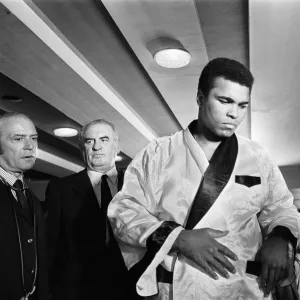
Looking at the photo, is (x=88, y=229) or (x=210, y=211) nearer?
(x=210, y=211)

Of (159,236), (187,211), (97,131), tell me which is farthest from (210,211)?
(97,131)

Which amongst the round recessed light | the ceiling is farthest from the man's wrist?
the round recessed light

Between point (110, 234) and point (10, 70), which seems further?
point (10, 70)

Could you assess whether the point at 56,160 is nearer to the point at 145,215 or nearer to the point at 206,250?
the point at 145,215

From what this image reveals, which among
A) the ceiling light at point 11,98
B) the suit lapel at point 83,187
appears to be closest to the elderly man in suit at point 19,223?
the suit lapel at point 83,187

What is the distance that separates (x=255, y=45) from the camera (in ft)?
10.5

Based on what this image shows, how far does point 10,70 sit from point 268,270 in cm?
327

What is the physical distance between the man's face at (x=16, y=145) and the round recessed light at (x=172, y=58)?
185cm

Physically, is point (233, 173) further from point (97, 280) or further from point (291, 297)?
point (97, 280)

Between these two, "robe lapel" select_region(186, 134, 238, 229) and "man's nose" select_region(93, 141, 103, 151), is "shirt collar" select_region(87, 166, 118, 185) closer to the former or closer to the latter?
"man's nose" select_region(93, 141, 103, 151)

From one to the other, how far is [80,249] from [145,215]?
3.11 ft

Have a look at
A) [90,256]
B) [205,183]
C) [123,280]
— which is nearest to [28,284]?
[90,256]

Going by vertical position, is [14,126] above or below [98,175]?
above

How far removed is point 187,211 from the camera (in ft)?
3.53
